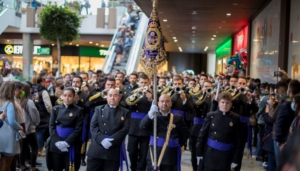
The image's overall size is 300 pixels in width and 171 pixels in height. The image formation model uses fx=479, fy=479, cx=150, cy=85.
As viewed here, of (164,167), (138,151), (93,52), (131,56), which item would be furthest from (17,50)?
(164,167)

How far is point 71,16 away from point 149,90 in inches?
628

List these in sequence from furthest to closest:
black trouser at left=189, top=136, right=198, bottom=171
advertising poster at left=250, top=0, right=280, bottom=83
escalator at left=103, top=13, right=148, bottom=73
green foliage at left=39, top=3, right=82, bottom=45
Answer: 1. escalator at left=103, top=13, right=148, bottom=73
2. green foliage at left=39, top=3, right=82, bottom=45
3. advertising poster at left=250, top=0, right=280, bottom=83
4. black trouser at left=189, top=136, right=198, bottom=171

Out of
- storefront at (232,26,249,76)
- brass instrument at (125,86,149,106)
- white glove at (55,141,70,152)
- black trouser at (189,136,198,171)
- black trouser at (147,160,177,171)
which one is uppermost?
storefront at (232,26,249,76)

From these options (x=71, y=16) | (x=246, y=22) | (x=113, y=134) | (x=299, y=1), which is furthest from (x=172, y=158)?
(x=71, y=16)

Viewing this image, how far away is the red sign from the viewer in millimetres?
21897

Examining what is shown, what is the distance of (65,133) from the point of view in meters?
7.20

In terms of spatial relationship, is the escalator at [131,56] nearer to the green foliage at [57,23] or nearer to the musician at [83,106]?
the green foliage at [57,23]

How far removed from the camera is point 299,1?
463 inches

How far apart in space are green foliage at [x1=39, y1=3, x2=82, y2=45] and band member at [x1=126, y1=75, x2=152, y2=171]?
1567 cm

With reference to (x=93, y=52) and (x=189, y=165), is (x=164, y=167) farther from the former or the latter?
(x=93, y=52)

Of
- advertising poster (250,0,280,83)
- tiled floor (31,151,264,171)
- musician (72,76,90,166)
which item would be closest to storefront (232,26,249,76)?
advertising poster (250,0,280,83)

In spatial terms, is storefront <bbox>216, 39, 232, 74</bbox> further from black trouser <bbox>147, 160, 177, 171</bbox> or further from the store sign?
black trouser <bbox>147, 160, 177, 171</bbox>

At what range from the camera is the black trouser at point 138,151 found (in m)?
8.82

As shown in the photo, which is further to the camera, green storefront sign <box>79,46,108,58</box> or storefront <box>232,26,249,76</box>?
green storefront sign <box>79,46,108,58</box>
